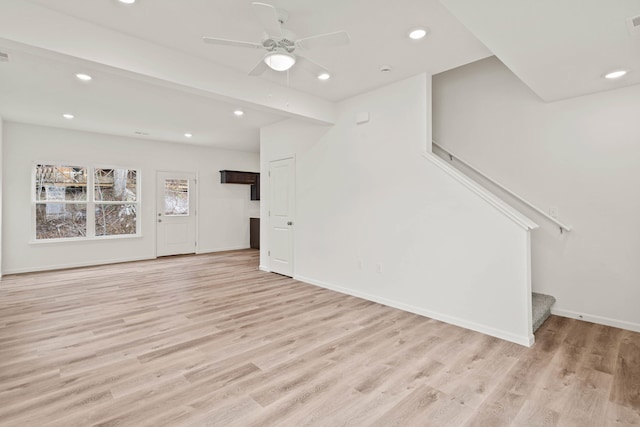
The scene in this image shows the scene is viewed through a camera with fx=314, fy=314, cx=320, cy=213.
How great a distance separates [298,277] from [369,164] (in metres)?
2.26

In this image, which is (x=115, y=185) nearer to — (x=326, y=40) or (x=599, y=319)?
(x=326, y=40)


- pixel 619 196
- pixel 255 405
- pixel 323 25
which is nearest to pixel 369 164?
pixel 323 25

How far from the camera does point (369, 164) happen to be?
13.7ft

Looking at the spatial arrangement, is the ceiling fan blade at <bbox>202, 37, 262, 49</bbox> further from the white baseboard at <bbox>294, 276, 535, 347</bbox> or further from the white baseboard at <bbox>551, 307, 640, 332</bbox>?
the white baseboard at <bbox>551, 307, 640, 332</bbox>

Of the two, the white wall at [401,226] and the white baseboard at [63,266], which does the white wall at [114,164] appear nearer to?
the white baseboard at [63,266]

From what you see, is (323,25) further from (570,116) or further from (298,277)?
(298,277)

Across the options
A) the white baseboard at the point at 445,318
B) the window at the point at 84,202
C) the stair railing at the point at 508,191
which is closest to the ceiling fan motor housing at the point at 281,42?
the stair railing at the point at 508,191

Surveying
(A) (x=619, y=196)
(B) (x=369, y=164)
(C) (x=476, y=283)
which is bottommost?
(C) (x=476, y=283)

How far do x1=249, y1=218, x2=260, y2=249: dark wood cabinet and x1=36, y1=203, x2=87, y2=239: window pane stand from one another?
376 cm

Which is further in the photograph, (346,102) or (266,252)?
(266,252)

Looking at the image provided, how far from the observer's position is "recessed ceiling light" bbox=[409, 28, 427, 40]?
8.84ft

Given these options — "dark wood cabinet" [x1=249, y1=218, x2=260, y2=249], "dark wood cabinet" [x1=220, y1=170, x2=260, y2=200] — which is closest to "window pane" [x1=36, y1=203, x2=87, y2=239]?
"dark wood cabinet" [x1=220, y1=170, x2=260, y2=200]

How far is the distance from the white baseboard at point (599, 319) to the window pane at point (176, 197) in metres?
7.48

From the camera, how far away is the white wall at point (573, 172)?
318 centimetres
